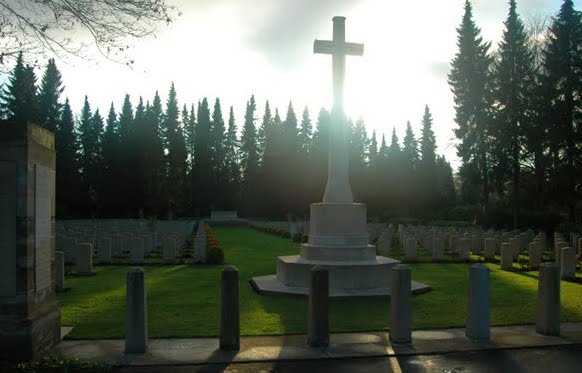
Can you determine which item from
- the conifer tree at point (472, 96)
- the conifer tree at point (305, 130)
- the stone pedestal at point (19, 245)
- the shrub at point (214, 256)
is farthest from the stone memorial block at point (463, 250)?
the conifer tree at point (305, 130)

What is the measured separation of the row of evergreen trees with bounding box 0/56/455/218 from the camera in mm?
64688

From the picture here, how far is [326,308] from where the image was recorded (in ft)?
23.2

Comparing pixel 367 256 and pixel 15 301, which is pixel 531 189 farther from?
pixel 15 301

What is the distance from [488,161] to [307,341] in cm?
4156

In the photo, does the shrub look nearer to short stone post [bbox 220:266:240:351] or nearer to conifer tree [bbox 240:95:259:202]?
short stone post [bbox 220:266:240:351]

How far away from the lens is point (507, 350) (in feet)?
23.0

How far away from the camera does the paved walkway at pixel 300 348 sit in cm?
645

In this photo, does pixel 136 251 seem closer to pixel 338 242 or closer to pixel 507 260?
pixel 338 242

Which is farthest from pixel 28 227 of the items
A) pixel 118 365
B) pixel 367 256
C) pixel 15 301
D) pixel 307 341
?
pixel 367 256

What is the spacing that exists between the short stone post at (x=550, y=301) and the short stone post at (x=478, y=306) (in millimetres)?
924

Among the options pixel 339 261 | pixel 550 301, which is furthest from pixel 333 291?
pixel 550 301

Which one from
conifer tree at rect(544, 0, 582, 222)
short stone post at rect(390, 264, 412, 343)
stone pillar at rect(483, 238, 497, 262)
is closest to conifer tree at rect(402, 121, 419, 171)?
conifer tree at rect(544, 0, 582, 222)

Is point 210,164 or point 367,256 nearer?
point 367,256

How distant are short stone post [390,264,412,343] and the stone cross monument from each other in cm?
333
